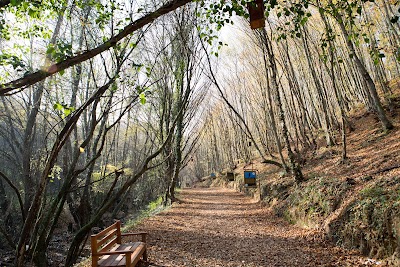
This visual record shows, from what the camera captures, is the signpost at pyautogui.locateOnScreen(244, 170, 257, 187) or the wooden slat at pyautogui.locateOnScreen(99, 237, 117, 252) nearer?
the wooden slat at pyautogui.locateOnScreen(99, 237, 117, 252)

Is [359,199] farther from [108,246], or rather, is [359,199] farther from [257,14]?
[108,246]

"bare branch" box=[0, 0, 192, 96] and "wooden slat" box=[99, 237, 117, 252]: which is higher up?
"bare branch" box=[0, 0, 192, 96]

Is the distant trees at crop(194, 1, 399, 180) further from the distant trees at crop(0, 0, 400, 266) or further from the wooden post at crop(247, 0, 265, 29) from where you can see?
the wooden post at crop(247, 0, 265, 29)

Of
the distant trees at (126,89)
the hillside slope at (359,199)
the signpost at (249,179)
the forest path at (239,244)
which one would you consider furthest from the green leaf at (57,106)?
the signpost at (249,179)

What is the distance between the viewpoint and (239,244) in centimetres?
539

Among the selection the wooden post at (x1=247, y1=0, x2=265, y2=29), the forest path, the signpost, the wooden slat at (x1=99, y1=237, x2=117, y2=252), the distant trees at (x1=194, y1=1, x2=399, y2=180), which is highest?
the distant trees at (x1=194, y1=1, x2=399, y2=180)

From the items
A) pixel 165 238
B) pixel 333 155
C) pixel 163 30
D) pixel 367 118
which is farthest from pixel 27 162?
pixel 367 118

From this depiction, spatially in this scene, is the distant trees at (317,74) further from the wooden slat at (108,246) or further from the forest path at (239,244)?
the wooden slat at (108,246)

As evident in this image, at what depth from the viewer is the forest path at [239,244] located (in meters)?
4.26

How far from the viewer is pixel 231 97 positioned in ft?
79.9

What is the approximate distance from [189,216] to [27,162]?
17.9 ft

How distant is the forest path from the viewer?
4259 millimetres

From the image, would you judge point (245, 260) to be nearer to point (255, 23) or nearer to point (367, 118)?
point (255, 23)

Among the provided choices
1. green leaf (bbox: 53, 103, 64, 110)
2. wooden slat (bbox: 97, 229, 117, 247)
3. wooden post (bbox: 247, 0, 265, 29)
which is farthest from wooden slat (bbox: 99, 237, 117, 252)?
wooden post (bbox: 247, 0, 265, 29)
